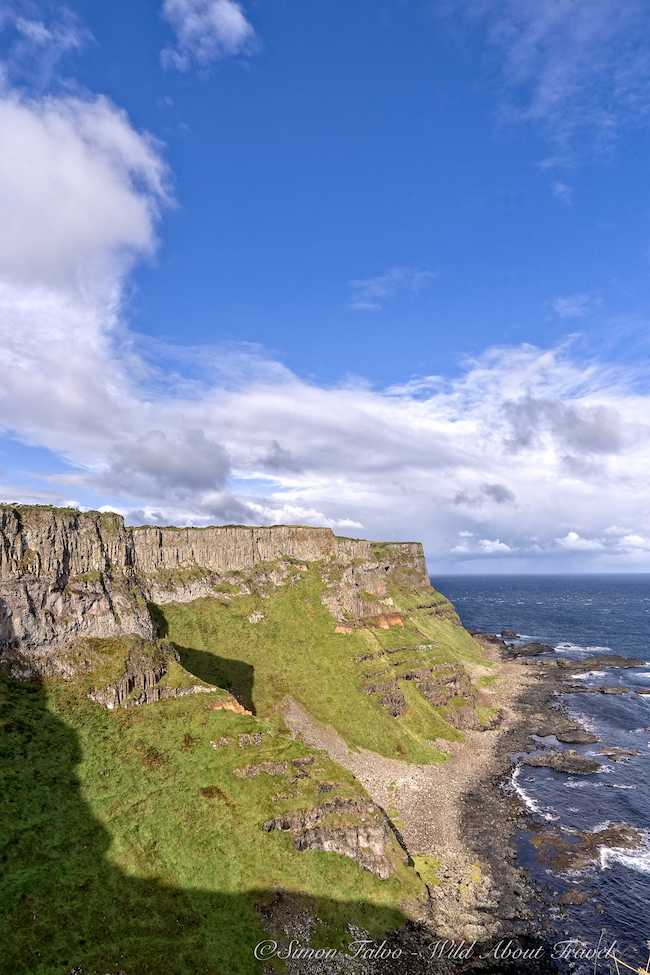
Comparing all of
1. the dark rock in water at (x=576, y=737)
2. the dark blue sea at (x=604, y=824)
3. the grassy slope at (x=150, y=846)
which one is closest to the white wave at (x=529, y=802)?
the dark blue sea at (x=604, y=824)

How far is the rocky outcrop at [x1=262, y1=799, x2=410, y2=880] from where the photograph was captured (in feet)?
189

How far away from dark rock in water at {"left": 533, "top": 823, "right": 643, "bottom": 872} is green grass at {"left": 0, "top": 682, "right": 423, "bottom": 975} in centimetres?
2090

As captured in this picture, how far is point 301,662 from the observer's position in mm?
103000

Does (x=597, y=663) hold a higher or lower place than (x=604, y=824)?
higher

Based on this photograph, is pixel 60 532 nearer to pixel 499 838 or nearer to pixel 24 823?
pixel 24 823

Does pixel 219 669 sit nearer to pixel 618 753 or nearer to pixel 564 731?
pixel 564 731

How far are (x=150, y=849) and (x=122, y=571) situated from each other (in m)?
42.5

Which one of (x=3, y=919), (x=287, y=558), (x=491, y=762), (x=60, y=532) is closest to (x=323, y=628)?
(x=287, y=558)

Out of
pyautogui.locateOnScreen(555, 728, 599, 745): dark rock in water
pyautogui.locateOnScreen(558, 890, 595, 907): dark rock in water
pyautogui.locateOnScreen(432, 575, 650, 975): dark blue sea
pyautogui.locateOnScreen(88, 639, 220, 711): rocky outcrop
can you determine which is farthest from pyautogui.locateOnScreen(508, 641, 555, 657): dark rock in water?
pyautogui.locateOnScreen(88, 639, 220, 711): rocky outcrop

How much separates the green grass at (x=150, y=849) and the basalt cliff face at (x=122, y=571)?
27.9ft

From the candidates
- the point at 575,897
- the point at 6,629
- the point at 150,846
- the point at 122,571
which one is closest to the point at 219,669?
the point at 122,571

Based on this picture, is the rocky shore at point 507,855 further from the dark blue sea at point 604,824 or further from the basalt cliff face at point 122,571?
the basalt cliff face at point 122,571

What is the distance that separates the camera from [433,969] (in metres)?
48.5

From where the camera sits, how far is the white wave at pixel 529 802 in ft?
252
